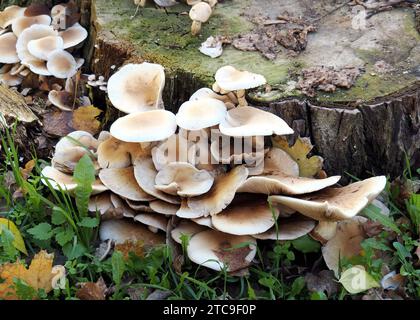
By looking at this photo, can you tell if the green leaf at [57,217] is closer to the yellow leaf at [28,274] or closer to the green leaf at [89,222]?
the green leaf at [89,222]

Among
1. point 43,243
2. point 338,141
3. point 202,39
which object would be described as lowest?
point 43,243

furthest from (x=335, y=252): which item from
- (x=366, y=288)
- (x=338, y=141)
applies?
(x=338, y=141)

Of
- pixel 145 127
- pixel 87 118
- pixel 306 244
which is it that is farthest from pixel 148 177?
pixel 87 118

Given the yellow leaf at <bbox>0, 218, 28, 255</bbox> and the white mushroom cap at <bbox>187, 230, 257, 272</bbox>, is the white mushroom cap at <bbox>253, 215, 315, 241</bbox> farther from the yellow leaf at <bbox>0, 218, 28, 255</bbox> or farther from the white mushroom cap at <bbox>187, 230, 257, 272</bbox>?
the yellow leaf at <bbox>0, 218, 28, 255</bbox>

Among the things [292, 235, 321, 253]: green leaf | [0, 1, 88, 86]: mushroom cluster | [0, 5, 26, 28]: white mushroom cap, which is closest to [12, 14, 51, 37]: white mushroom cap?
[0, 1, 88, 86]: mushroom cluster

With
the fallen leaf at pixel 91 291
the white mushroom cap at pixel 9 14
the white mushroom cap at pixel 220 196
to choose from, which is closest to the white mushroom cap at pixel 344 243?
the white mushroom cap at pixel 220 196

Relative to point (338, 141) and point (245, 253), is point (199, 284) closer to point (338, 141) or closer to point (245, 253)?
point (245, 253)
